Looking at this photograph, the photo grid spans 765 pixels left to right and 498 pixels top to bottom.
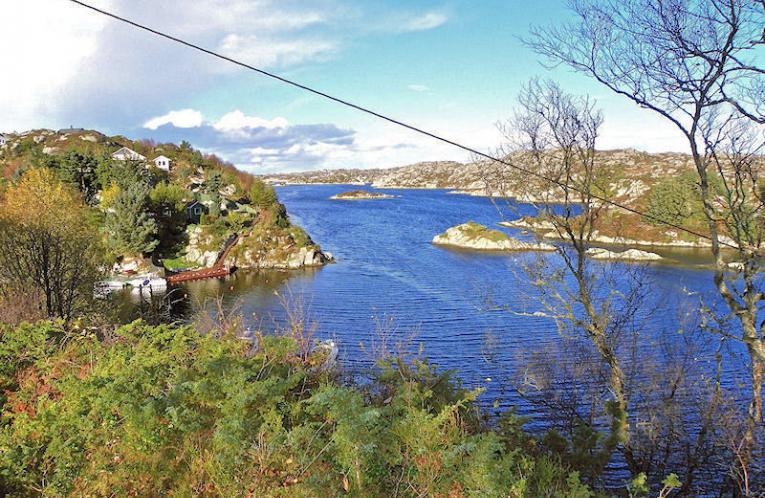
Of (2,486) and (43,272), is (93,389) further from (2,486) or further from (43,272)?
(43,272)

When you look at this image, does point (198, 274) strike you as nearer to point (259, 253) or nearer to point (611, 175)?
point (259, 253)

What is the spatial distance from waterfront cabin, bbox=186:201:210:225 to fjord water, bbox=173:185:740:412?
9.19 meters

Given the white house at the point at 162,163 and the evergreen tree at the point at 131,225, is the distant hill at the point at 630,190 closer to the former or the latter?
the evergreen tree at the point at 131,225

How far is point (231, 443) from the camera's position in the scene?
4.27 m

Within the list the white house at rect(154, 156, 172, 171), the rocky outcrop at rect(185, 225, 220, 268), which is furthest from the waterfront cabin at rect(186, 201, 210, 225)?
the white house at rect(154, 156, 172, 171)

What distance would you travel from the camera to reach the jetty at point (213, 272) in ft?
112

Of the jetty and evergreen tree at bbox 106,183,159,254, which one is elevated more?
evergreen tree at bbox 106,183,159,254

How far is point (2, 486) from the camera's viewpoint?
4.39 meters

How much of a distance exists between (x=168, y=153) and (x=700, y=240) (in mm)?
70960

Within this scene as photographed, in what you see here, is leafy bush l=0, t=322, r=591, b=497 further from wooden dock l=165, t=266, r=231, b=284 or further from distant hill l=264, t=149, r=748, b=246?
wooden dock l=165, t=266, r=231, b=284

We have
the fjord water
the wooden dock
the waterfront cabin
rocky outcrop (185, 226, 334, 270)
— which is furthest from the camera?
the waterfront cabin

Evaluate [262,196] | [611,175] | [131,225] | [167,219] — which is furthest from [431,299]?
[262,196]

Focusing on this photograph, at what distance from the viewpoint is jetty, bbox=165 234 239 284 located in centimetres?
3428

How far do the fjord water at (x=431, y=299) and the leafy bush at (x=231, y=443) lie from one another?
258 centimetres
